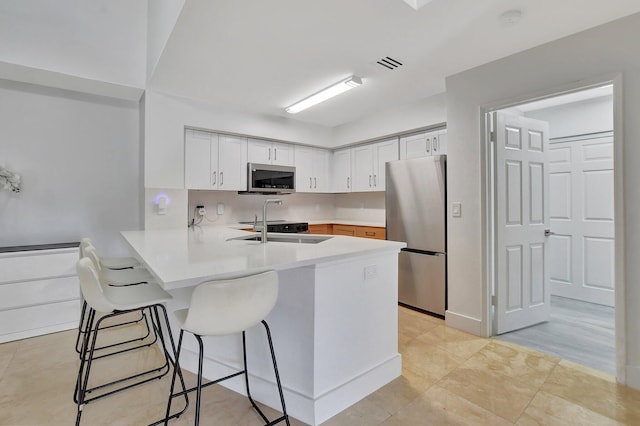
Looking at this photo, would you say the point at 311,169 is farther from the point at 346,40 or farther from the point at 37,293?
the point at 37,293

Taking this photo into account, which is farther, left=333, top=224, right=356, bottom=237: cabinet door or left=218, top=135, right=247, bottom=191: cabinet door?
left=333, top=224, right=356, bottom=237: cabinet door

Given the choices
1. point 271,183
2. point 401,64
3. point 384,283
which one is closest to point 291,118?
point 271,183

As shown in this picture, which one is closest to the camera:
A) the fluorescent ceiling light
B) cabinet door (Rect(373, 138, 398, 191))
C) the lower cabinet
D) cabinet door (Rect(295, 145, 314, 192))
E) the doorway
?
the fluorescent ceiling light

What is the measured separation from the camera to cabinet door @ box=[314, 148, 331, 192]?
495 cm

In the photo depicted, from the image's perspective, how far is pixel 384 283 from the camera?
205 cm

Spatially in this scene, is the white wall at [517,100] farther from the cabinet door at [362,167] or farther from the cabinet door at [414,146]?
the cabinet door at [362,167]

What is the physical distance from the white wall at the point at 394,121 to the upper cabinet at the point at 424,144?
0.44 feet

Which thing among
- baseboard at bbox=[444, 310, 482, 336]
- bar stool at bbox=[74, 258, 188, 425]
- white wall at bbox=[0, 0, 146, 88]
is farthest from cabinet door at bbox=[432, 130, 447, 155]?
white wall at bbox=[0, 0, 146, 88]

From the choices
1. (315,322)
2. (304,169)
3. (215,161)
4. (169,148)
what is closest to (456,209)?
(315,322)

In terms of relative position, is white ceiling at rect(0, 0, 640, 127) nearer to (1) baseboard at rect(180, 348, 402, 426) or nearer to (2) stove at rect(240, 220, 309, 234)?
(2) stove at rect(240, 220, 309, 234)

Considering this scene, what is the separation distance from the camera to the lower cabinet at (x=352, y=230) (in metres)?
4.11

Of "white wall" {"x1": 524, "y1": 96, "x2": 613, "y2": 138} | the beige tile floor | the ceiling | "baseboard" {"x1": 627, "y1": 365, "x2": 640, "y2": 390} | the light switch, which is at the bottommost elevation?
the beige tile floor

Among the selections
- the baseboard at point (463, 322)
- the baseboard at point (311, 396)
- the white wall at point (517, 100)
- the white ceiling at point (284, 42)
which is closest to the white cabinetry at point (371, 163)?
the white ceiling at point (284, 42)

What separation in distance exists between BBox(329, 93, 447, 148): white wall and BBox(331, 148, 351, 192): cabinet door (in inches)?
6.8
